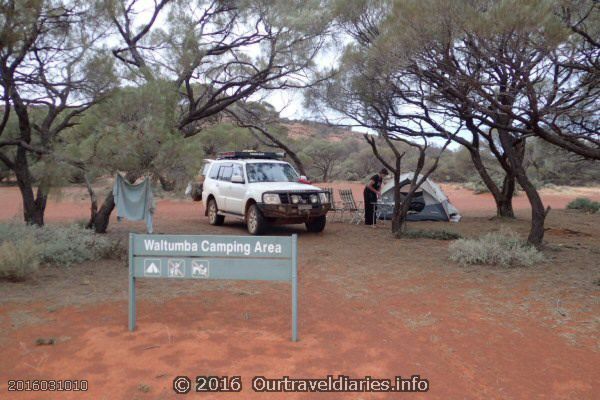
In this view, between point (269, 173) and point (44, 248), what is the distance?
587 cm

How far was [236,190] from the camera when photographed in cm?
1222

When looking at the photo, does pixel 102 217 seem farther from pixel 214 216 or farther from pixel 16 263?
pixel 16 263

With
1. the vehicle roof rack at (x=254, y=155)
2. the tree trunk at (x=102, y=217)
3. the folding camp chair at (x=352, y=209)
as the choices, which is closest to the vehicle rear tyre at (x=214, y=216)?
the vehicle roof rack at (x=254, y=155)

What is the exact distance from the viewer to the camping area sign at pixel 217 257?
15.6 feet

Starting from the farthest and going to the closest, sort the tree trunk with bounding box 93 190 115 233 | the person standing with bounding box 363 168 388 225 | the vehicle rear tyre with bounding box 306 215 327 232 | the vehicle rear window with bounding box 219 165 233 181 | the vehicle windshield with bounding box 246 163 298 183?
the person standing with bounding box 363 168 388 225, the vehicle rear window with bounding box 219 165 233 181, the vehicle windshield with bounding box 246 163 298 183, the vehicle rear tyre with bounding box 306 215 327 232, the tree trunk with bounding box 93 190 115 233

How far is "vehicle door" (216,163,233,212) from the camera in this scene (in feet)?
41.7

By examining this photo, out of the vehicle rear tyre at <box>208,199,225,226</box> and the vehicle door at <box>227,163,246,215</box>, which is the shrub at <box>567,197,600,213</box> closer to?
the vehicle door at <box>227,163,246,215</box>

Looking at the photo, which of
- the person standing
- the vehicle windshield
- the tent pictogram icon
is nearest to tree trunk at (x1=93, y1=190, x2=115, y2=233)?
the vehicle windshield

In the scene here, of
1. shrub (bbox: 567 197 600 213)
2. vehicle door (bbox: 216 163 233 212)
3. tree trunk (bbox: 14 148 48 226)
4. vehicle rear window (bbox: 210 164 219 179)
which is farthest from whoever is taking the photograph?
shrub (bbox: 567 197 600 213)

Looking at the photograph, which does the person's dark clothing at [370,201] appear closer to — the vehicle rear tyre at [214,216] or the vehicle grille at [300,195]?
the vehicle grille at [300,195]

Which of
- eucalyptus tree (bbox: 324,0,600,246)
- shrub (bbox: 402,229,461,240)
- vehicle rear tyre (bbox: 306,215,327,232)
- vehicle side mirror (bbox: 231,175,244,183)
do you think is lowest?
shrub (bbox: 402,229,461,240)

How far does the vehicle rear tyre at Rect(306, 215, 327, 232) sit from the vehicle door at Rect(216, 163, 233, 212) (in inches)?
89.9

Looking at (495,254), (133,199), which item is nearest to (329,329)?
(495,254)

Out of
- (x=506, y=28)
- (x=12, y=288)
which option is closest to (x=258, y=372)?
(x=12, y=288)
